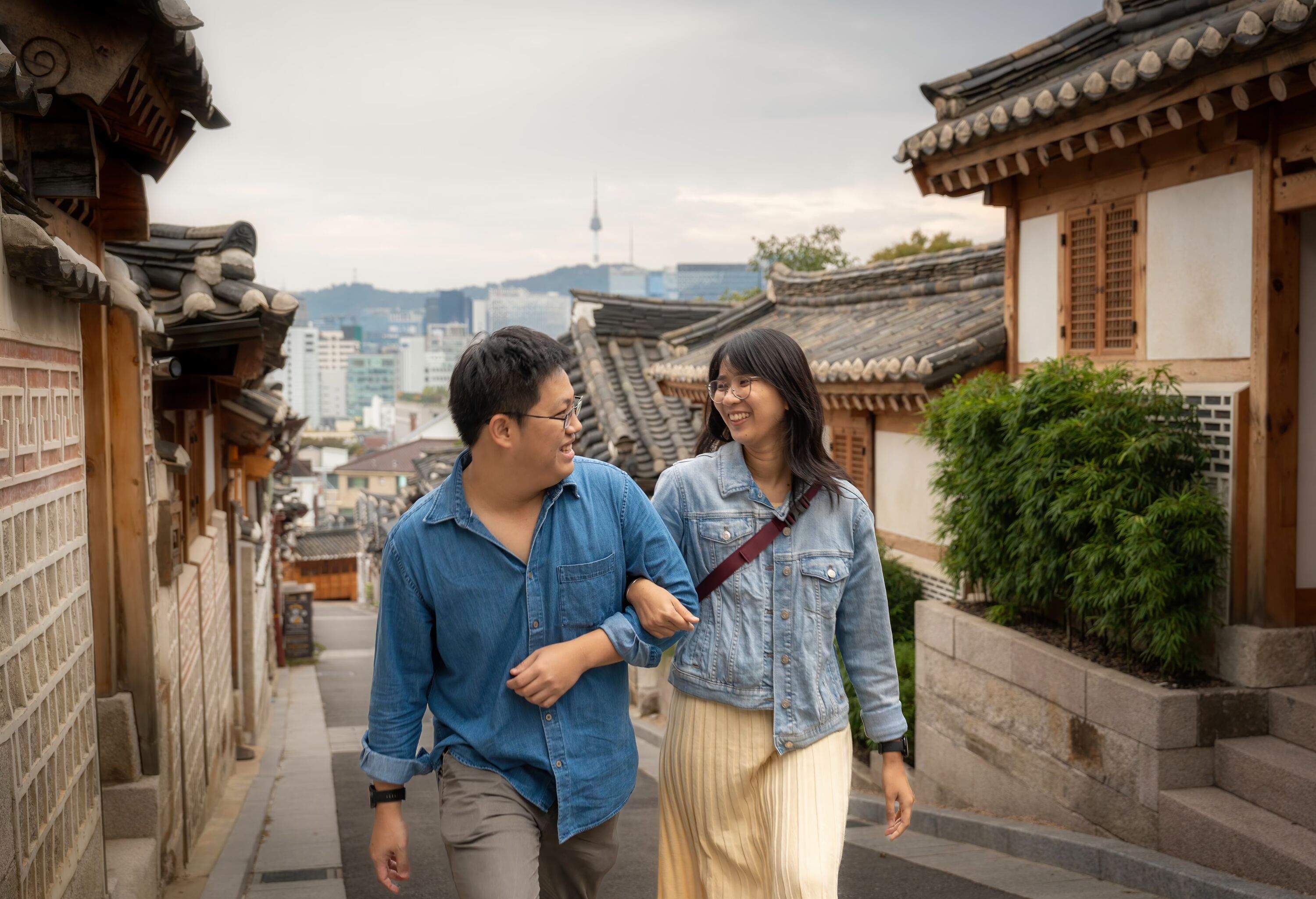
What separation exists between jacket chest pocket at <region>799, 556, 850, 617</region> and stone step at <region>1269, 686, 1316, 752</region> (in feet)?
13.0

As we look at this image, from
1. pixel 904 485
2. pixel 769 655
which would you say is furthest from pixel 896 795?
pixel 904 485

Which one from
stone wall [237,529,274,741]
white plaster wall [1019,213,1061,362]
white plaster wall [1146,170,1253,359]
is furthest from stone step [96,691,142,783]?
stone wall [237,529,274,741]

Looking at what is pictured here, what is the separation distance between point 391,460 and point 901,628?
64.1 m

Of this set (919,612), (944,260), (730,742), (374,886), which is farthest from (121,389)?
(944,260)

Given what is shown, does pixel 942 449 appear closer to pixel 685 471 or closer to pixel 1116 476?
pixel 1116 476

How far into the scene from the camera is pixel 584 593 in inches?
127

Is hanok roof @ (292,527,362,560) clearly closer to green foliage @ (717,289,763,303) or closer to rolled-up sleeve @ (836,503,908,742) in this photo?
green foliage @ (717,289,763,303)

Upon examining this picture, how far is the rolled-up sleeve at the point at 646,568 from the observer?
3.21m

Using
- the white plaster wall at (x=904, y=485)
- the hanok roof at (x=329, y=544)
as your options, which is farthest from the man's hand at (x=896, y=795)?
the hanok roof at (x=329, y=544)

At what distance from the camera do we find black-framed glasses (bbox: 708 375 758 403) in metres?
3.74

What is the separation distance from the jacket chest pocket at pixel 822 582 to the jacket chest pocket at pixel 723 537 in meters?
0.20

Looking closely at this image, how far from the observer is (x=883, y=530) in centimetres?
1178

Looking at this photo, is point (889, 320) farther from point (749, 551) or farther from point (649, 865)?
point (749, 551)

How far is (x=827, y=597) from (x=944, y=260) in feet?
34.0
